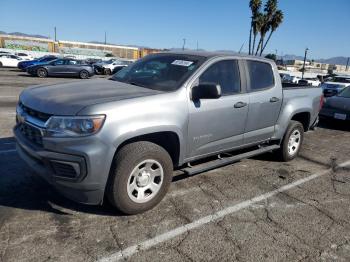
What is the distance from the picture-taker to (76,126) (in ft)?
10.6

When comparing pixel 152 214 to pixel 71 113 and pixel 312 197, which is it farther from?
pixel 312 197

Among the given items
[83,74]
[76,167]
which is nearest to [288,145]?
[76,167]

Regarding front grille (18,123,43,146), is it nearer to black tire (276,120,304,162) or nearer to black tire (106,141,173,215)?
black tire (106,141,173,215)

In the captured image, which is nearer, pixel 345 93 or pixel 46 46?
pixel 345 93

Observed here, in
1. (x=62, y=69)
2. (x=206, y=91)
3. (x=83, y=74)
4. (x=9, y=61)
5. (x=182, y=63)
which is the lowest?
(x=83, y=74)

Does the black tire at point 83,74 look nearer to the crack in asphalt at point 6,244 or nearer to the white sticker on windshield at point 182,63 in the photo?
the white sticker on windshield at point 182,63

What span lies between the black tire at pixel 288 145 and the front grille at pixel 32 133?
4.01m

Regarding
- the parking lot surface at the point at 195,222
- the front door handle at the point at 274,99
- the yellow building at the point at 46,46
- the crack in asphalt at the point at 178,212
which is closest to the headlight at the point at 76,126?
the parking lot surface at the point at 195,222

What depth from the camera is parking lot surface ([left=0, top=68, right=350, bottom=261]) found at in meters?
3.14

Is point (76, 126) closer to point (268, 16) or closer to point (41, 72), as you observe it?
point (41, 72)

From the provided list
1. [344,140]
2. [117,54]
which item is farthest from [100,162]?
[117,54]

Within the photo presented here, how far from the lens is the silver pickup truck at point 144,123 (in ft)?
10.7

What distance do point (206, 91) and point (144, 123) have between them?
0.88 m

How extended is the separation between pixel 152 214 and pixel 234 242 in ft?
3.19
